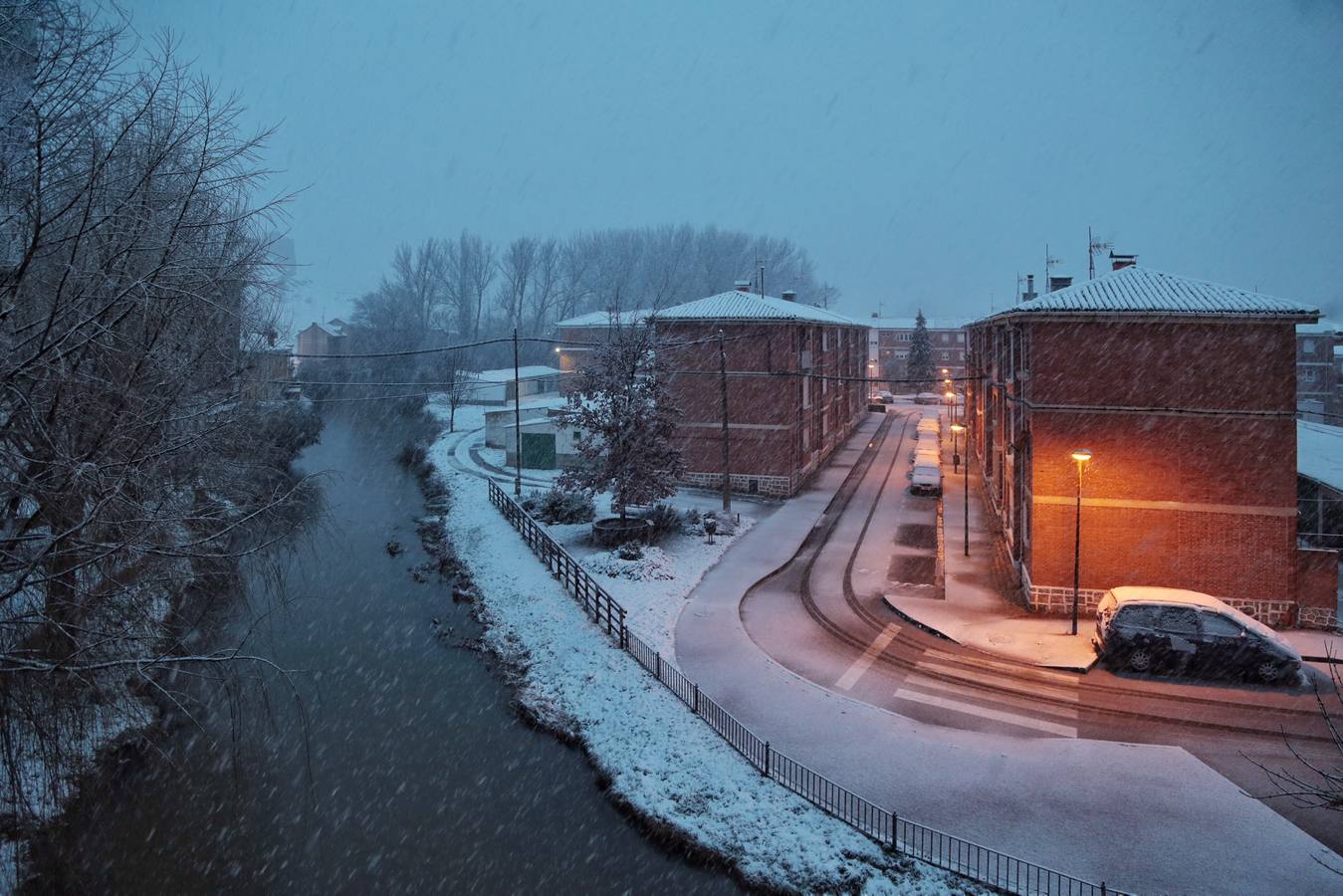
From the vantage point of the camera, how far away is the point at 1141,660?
1404cm

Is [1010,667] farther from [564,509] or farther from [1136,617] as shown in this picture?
[564,509]

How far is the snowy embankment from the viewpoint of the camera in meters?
9.44

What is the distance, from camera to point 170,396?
6.20 meters

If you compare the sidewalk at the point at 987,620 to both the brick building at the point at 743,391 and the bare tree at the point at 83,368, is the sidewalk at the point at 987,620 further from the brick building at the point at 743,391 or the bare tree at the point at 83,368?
the bare tree at the point at 83,368

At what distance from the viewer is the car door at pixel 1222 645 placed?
13586 mm

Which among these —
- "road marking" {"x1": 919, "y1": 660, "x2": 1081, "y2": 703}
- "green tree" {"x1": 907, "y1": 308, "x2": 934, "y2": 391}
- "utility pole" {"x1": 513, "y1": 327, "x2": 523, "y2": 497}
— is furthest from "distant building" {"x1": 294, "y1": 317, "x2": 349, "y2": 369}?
"road marking" {"x1": 919, "y1": 660, "x2": 1081, "y2": 703}

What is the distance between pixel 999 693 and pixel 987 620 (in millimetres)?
3735

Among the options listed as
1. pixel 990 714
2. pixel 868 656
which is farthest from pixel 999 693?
pixel 868 656

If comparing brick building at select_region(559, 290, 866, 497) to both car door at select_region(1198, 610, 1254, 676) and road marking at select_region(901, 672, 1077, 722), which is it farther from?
car door at select_region(1198, 610, 1254, 676)

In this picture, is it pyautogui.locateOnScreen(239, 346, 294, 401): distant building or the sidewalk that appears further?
the sidewalk

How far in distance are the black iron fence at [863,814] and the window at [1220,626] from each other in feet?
22.9

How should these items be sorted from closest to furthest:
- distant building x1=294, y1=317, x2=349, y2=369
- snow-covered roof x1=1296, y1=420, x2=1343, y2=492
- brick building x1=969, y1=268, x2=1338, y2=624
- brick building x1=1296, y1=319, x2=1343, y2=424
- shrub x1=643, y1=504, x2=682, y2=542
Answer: brick building x1=969, y1=268, x2=1338, y2=624
snow-covered roof x1=1296, y1=420, x2=1343, y2=492
shrub x1=643, y1=504, x2=682, y2=542
brick building x1=1296, y1=319, x2=1343, y2=424
distant building x1=294, y1=317, x2=349, y2=369

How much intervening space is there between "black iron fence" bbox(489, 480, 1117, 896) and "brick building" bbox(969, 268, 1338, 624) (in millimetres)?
8035

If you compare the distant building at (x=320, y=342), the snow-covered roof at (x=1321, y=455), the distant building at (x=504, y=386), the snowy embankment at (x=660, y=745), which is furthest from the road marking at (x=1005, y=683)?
the distant building at (x=320, y=342)
